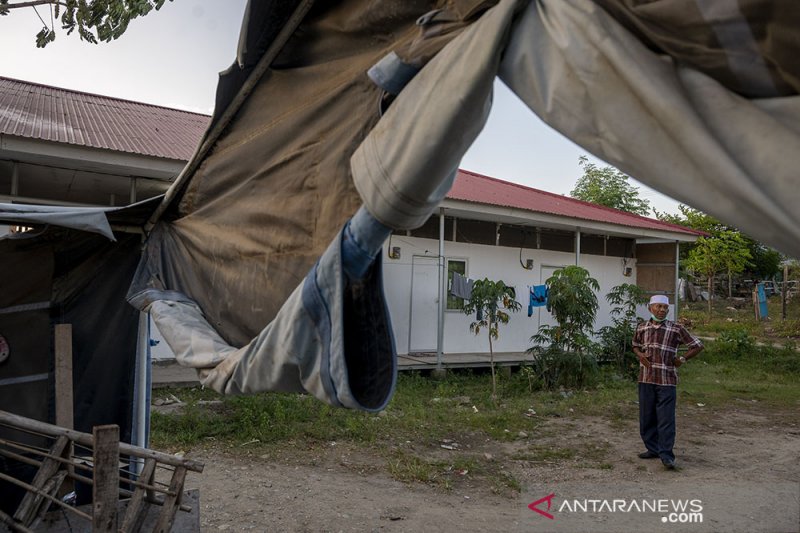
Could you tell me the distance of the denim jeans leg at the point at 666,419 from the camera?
19.5 feet

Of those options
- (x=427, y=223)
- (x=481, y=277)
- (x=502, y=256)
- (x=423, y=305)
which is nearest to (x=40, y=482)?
(x=427, y=223)

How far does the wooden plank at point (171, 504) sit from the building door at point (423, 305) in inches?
331

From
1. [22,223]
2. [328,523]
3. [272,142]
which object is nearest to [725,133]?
[272,142]

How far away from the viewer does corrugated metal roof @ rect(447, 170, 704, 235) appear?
1227cm

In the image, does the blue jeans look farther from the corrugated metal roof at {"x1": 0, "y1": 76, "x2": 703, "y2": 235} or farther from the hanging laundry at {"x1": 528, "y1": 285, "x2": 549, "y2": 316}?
the hanging laundry at {"x1": 528, "y1": 285, "x2": 549, "y2": 316}

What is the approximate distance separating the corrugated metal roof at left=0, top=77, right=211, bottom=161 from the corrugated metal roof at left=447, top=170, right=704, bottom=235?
17.1 feet

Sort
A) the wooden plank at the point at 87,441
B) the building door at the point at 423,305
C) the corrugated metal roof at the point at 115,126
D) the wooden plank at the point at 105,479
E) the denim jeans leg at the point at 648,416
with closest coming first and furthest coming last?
the wooden plank at the point at 105,479, the wooden plank at the point at 87,441, the denim jeans leg at the point at 648,416, the corrugated metal roof at the point at 115,126, the building door at the point at 423,305

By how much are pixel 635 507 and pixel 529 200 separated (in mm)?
10162

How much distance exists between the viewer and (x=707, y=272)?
23828 mm

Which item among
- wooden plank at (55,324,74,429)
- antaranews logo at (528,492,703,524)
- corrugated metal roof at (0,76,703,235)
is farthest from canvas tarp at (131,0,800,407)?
corrugated metal roof at (0,76,703,235)

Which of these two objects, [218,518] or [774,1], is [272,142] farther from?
[218,518]

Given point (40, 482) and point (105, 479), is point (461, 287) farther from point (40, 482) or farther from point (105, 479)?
point (105, 479)

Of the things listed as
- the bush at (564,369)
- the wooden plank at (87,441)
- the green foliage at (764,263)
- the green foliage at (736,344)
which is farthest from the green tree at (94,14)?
the green foliage at (764,263)

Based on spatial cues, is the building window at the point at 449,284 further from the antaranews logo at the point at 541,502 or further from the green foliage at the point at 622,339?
the antaranews logo at the point at 541,502
